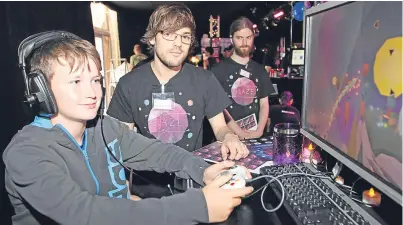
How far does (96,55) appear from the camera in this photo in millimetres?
960

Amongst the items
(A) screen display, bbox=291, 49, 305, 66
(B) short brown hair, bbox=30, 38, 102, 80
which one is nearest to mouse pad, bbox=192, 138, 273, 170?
(B) short brown hair, bbox=30, 38, 102, 80

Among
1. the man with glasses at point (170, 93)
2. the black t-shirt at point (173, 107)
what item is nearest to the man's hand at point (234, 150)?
the man with glasses at point (170, 93)

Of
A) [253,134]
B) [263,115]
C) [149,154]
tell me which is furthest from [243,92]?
[149,154]

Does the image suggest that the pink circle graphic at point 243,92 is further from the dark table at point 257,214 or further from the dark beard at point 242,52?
the dark table at point 257,214

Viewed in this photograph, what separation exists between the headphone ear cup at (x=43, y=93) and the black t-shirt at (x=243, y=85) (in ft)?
5.70

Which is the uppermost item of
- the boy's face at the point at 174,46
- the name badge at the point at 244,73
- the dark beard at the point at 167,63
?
the boy's face at the point at 174,46

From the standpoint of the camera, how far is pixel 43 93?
0.85 meters

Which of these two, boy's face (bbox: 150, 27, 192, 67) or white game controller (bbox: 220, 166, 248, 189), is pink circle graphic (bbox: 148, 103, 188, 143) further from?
white game controller (bbox: 220, 166, 248, 189)

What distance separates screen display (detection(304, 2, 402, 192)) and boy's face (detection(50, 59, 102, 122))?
0.71 metres

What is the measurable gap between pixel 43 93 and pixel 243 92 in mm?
1827

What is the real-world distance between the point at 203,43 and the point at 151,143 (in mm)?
8657

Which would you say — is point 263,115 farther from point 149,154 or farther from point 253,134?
point 149,154

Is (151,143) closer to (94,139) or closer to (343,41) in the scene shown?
(94,139)

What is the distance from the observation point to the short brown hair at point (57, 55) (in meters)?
0.88
